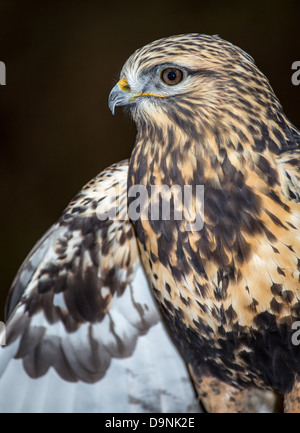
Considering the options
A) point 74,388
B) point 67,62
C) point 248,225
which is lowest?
point 74,388

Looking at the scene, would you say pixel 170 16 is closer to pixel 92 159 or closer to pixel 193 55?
pixel 92 159

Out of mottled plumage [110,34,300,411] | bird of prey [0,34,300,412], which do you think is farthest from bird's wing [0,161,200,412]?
mottled plumage [110,34,300,411]

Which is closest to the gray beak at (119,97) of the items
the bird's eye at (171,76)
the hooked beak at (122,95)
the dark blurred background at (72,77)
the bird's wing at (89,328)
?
the hooked beak at (122,95)

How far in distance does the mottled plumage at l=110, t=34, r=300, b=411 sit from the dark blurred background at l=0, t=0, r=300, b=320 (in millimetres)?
1447

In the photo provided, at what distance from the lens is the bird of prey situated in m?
1.38

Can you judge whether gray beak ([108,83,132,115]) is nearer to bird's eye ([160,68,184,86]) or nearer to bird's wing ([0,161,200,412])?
bird's eye ([160,68,184,86])

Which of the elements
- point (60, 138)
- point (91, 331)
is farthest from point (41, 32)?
point (91, 331)

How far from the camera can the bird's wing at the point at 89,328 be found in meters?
1.79

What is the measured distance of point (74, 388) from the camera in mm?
1870

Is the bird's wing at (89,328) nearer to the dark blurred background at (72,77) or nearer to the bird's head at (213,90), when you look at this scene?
the bird's head at (213,90)

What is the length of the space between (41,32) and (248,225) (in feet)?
6.17

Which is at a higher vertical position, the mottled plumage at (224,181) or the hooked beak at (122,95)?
the hooked beak at (122,95)

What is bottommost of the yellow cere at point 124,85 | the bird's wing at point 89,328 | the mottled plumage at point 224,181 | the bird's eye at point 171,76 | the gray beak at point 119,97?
the bird's wing at point 89,328

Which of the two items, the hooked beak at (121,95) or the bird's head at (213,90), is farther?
the hooked beak at (121,95)
